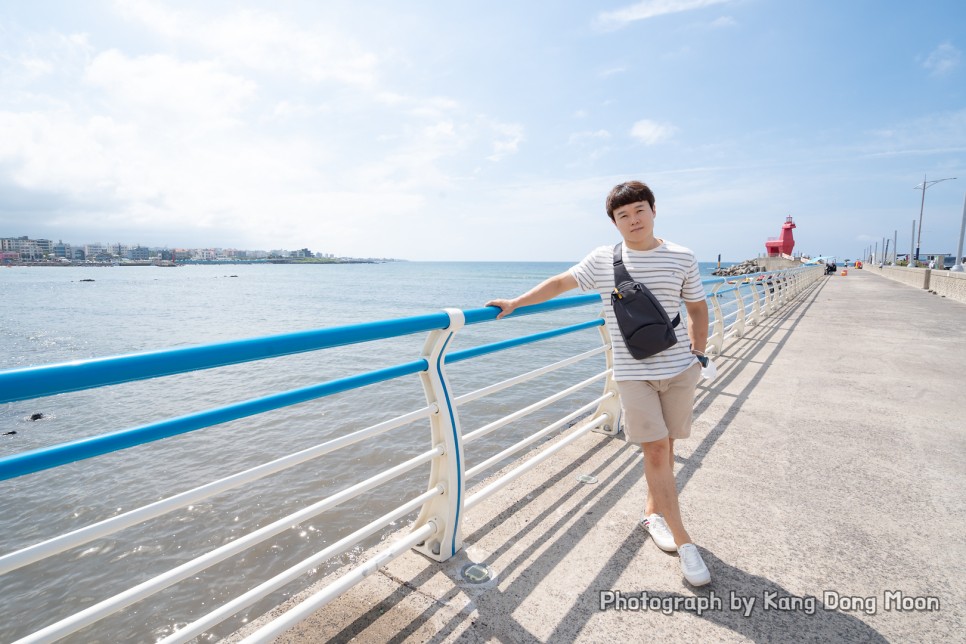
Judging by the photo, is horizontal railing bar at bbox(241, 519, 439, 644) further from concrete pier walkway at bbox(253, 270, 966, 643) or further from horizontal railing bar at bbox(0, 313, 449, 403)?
horizontal railing bar at bbox(0, 313, 449, 403)

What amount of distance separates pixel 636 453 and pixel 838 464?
1324mm

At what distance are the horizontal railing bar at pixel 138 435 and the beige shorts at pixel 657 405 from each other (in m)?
1.23

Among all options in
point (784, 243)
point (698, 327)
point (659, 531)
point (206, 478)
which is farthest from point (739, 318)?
point (784, 243)

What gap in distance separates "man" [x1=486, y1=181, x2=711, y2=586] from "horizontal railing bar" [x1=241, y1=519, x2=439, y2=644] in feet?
3.48

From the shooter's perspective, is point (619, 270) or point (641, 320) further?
point (619, 270)

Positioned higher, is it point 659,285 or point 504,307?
point 659,285

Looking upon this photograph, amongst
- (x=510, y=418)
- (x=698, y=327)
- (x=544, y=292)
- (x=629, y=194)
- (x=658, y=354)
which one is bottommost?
(x=510, y=418)

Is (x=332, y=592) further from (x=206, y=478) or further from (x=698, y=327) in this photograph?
(x=206, y=478)

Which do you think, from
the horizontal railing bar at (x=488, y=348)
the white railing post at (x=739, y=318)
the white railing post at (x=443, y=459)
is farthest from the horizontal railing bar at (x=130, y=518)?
the white railing post at (x=739, y=318)

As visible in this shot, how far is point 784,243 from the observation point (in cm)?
5778

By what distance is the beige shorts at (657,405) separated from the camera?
2.26 metres

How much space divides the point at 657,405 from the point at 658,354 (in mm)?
240

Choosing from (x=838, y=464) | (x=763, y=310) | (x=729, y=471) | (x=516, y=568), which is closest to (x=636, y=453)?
(x=729, y=471)

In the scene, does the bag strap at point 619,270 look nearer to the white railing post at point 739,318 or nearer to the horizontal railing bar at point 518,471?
the horizontal railing bar at point 518,471
